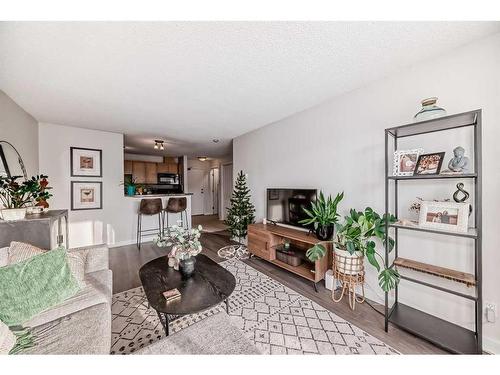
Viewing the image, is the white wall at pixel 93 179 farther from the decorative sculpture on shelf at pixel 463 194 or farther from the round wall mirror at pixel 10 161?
the decorative sculpture on shelf at pixel 463 194

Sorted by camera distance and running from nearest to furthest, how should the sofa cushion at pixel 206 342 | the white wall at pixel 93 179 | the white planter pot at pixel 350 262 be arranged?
the sofa cushion at pixel 206 342 < the white planter pot at pixel 350 262 < the white wall at pixel 93 179

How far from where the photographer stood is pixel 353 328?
5.49ft

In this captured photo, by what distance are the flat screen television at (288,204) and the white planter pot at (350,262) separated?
2.50ft

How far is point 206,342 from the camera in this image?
1040mm

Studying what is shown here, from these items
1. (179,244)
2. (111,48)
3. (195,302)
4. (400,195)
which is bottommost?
(195,302)

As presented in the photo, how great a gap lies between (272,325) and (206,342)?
900 millimetres

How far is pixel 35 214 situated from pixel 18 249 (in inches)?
35.0

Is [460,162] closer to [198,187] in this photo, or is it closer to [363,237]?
[363,237]

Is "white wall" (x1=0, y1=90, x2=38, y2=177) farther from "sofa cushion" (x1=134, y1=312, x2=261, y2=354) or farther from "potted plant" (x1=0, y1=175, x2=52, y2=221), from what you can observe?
"sofa cushion" (x1=134, y1=312, x2=261, y2=354)

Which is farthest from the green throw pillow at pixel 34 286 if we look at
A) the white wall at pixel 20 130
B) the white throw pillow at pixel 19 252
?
the white wall at pixel 20 130

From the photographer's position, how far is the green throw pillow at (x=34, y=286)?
113 centimetres

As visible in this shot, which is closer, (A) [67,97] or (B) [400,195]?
(B) [400,195]

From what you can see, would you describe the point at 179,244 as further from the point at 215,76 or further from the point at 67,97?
the point at 67,97
